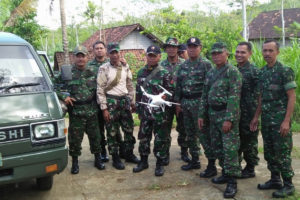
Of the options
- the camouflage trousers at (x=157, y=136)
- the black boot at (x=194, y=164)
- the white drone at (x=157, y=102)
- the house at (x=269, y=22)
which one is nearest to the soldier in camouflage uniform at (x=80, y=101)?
the camouflage trousers at (x=157, y=136)

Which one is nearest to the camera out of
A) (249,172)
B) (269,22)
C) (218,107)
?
(218,107)

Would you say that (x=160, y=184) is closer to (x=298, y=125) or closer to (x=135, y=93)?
(x=135, y=93)

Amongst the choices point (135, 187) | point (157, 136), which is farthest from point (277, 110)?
point (135, 187)

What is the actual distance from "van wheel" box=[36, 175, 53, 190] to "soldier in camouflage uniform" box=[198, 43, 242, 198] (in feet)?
6.85

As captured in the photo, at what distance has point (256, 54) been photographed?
768 cm

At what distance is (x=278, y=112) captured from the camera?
3.55m

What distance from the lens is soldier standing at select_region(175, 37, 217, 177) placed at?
4.41 metres

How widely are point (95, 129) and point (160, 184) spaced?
1.27m

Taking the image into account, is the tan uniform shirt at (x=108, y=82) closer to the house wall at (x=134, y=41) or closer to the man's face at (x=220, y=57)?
the man's face at (x=220, y=57)

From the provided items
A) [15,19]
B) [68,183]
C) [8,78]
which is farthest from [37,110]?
[15,19]

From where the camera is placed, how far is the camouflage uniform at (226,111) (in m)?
3.63

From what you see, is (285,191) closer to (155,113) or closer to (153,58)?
(155,113)

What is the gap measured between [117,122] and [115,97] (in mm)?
408

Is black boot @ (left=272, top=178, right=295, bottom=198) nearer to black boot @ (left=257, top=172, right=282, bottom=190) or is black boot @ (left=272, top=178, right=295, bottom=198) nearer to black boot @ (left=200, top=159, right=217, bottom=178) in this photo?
black boot @ (left=257, top=172, right=282, bottom=190)
